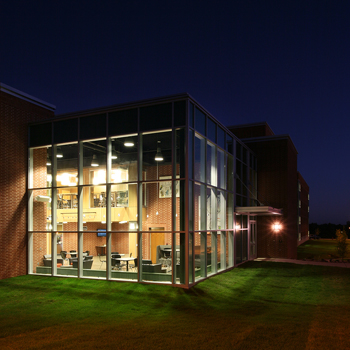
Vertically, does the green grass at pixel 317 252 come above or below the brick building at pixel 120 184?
below

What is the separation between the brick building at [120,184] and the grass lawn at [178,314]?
1081 millimetres

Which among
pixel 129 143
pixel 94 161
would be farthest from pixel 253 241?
pixel 129 143

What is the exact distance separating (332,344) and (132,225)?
37.1 feet

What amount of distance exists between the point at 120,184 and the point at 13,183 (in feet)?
15.2

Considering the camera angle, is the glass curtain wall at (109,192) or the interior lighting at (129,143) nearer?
the glass curtain wall at (109,192)

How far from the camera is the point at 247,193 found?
22.3 m

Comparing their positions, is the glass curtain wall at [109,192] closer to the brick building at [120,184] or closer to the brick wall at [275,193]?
the brick building at [120,184]

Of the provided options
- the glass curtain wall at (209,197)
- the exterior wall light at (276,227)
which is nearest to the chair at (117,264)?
the glass curtain wall at (209,197)

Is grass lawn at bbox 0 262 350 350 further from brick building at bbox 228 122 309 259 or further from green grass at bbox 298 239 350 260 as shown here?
green grass at bbox 298 239 350 260

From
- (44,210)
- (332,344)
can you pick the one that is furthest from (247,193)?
(332,344)

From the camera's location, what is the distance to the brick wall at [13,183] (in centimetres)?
1543

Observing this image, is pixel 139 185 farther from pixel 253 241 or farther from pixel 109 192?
pixel 253 241

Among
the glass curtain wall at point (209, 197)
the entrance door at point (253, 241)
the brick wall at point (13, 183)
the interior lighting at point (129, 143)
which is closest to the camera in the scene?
the glass curtain wall at point (209, 197)

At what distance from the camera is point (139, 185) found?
14.4m
